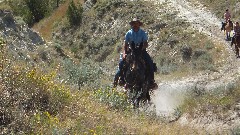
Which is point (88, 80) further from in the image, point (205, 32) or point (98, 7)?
point (98, 7)

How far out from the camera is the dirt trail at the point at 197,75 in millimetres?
12898

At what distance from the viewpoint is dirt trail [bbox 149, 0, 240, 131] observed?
12.9m

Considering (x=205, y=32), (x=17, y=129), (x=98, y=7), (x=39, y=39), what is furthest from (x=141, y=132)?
(x=98, y=7)

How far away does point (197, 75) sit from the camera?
18.9 meters

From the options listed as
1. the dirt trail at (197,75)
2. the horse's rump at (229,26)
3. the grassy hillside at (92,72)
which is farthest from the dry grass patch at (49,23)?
the horse's rump at (229,26)

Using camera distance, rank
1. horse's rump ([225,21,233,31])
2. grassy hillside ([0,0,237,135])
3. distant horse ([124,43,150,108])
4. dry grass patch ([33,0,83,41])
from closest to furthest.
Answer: grassy hillside ([0,0,237,135]), distant horse ([124,43,150,108]), horse's rump ([225,21,233,31]), dry grass patch ([33,0,83,41])

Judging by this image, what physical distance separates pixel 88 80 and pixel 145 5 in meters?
25.2

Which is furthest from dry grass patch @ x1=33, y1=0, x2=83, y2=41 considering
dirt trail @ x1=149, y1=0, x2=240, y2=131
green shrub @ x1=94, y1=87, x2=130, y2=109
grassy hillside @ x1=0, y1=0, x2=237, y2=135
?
Result: green shrub @ x1=94, y1=87, x2=130, y2=109

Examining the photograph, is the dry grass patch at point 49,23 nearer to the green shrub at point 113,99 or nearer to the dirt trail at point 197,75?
the dirt trail at point 197,75

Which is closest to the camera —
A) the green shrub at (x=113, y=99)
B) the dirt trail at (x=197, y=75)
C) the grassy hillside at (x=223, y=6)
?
the green shrub at (x=113, y=99)

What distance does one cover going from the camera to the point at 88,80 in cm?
1006

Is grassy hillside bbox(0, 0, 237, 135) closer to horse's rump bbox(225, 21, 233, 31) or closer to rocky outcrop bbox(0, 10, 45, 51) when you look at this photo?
rocky outcrop bbox(0, 10, 45, 51)

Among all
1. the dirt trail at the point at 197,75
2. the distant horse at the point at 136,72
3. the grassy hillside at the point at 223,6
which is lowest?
the dirt trail at the point at 197,75

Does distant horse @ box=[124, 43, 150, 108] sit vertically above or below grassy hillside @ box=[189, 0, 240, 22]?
above
